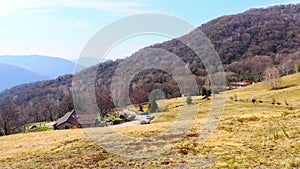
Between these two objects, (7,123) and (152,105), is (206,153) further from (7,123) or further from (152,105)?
(7,123)

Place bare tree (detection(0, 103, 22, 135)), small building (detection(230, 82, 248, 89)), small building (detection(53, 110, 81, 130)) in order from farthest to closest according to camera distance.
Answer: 1. small building (detection(230, 82, 248, 89))
2. bare tree (detection(0, 103, 22, 135))
3. small building (detection(53, 110, 81, 130))

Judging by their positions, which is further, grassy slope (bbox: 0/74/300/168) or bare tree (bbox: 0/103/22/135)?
bare tree (bbox: 0/103/22/135)

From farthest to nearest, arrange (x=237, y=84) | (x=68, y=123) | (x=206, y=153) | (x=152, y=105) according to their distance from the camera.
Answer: (x=237, y=84), (x=68, y=123), (x=152, y=105), (x=206, y=153)

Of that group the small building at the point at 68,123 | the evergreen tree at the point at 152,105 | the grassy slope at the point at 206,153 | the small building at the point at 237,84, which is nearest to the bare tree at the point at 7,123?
the small building at the point at 68,123

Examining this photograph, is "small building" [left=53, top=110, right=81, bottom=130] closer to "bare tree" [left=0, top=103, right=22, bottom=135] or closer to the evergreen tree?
"bare tree" [left=0, top=103, right=22, bottom=135]

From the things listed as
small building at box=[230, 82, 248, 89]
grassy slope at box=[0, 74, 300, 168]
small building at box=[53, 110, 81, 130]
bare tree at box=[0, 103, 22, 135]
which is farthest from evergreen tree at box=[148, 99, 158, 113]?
small building at box=[230, 82, 248, 89]

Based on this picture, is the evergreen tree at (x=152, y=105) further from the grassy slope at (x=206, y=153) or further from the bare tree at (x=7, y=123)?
the grassy slope at (x=206, y=153)

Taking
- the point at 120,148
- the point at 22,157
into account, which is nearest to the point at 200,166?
the point at 120,148

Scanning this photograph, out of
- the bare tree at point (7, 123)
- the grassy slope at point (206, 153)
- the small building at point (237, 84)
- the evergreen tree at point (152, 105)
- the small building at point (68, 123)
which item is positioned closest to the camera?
the grassy slope at point (206, 153)

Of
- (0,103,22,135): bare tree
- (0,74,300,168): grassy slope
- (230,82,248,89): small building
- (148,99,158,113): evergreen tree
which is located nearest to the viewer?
(0,74,300,168): grassy slope

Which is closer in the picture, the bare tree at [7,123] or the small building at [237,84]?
the bare tree at [7,123]

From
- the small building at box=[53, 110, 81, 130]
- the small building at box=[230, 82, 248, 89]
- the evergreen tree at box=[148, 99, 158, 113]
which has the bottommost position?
the small building at box=[53, 110, 81, 130]

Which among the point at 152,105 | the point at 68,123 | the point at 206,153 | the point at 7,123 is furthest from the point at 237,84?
Answer: the point at 206,153

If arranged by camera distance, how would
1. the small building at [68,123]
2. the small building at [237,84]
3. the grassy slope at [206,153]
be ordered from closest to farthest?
the grassy slope at [206,153] < the small building at [68,123] < the small building at [237,84]
